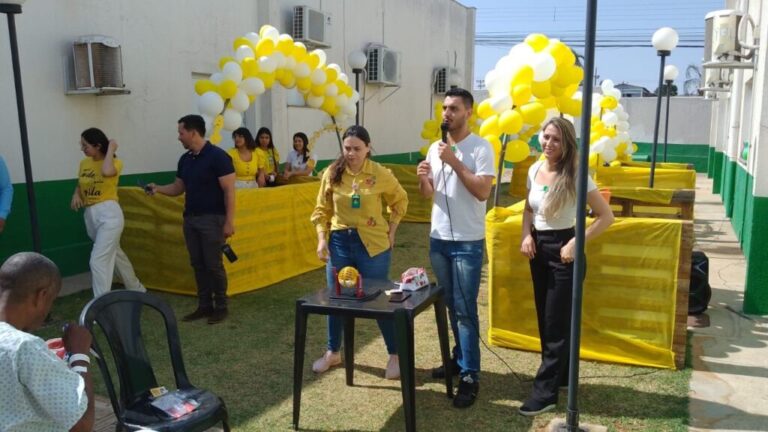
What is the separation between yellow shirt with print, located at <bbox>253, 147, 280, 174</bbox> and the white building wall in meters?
1.19

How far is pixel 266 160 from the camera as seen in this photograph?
8.20m

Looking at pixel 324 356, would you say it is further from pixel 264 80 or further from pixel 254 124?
pixel 254 124

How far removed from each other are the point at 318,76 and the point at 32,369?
6.40 metres

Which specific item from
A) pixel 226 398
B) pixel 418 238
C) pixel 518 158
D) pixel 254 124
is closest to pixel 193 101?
pixel 254 124

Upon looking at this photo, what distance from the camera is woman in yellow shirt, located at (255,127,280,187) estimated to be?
25.2ft

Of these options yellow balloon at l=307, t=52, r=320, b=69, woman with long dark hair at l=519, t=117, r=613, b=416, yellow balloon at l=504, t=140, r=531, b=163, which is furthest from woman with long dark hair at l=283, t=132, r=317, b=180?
woman with long dark hair at l=519, t=117, r=613, b=416

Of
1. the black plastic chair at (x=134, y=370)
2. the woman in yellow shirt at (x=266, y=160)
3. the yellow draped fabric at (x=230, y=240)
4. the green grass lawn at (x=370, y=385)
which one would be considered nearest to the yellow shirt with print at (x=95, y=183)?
the yellow draped fabric at (x=230, y=240)

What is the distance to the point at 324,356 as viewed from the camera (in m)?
4.50

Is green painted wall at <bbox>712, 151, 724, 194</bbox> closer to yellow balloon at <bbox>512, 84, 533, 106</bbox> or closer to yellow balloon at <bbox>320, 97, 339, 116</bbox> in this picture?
yellow balloon at <bbox>320, 97, 339, 116</bbox>

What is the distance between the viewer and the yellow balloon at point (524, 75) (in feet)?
16.9

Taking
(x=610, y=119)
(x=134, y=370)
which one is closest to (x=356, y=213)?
(x=134, y=370)

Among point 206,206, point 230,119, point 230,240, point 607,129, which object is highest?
point 230,119

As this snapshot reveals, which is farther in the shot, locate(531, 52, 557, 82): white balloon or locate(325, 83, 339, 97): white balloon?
locate(325, 83, 339, 97): white balloon

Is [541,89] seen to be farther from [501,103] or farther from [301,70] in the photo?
[301,70]
